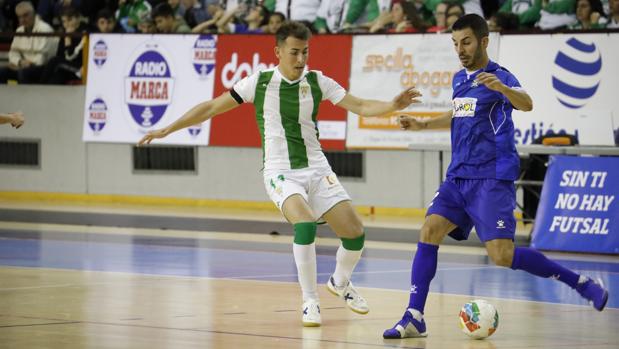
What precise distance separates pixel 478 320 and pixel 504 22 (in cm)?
1109

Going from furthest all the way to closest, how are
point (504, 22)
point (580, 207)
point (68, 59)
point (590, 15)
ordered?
point (68, 59) < point (504, 22) < point (590, 15) < point (580, 207)

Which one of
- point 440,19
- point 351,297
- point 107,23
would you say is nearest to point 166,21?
point 107,23

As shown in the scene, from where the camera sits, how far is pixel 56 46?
78.2ft

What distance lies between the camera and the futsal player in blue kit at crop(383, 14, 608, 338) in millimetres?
9320

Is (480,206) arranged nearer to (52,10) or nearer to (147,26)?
(147,26)

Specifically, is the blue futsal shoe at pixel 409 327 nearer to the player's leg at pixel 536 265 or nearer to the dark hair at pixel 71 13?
the player's leg at pixel 536 265

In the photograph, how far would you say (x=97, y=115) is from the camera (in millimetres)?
23391

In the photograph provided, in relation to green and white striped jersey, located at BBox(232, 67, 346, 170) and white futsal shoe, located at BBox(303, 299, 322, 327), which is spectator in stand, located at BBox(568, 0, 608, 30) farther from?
white futsal shoe, located at BBox(303, 299, 322, 327)

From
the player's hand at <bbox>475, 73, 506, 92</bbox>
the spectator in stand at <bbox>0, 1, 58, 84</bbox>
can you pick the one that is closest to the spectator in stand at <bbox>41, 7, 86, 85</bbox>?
the spectator in stand at <bbox>0, 1, 58, 84</bbox>

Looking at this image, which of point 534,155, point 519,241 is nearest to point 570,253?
point 519,241

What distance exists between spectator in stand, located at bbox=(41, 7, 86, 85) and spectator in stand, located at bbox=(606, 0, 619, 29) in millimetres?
9406

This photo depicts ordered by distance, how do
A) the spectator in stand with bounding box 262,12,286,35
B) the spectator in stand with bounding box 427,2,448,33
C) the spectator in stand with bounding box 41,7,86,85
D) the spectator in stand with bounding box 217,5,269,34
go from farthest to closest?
the spectator in stand with bounding box 41,7,86,85, the spectator in stand with bounding box 217,5,269,34, the spectator in stand with bounding box 262,12,286,35, the spectator in stand with bounding box 427,2,448,33

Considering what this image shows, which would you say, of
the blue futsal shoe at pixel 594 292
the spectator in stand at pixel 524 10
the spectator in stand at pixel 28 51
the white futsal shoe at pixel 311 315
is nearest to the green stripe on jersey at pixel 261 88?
the white futsal shoe at pixel 311 315

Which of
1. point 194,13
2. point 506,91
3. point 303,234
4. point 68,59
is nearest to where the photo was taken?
point 506,91
